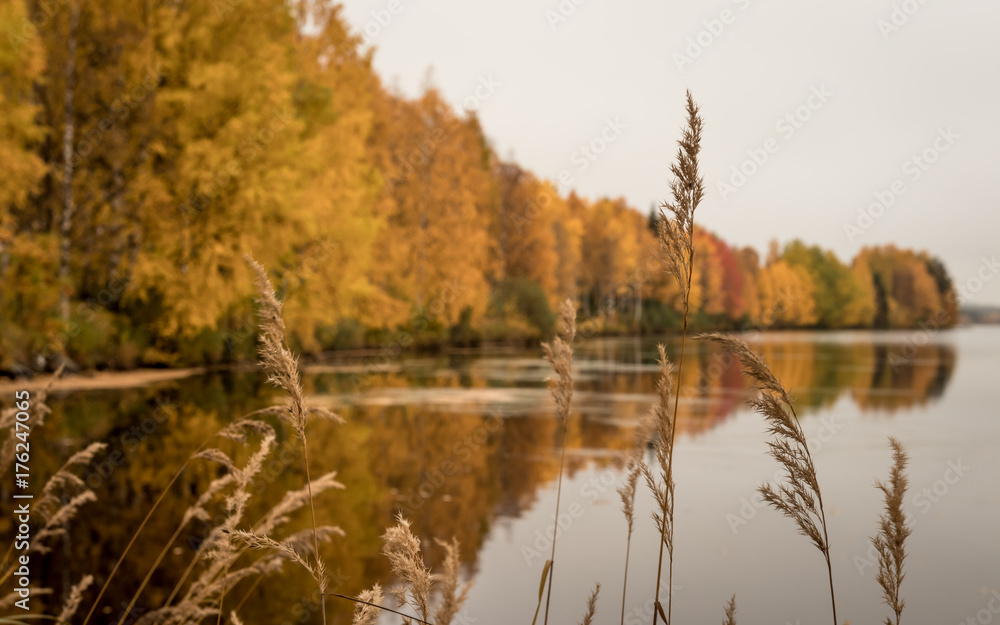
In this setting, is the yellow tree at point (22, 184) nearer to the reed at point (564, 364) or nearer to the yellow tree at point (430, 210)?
the yellow tree at point (430, 210)

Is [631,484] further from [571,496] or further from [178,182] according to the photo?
[178,182]

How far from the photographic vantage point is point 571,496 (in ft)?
30.6

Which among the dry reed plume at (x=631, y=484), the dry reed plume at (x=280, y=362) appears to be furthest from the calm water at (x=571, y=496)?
the dry reed plume at (x=280, y=362)

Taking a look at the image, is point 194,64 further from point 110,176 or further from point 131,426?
point 131,426

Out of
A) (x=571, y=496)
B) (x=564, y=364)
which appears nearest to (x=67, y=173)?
(x=571, y=496)

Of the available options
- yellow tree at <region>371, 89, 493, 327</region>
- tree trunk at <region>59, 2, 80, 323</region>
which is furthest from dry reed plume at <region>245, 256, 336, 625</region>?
yellow tree at <region>371, 89, 493, 327</region>

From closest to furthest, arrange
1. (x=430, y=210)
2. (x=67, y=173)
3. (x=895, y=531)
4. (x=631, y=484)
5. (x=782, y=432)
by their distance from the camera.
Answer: (x=782, y=432) → (x=895, y=531) → (x=631, y=484) → (x=67, y=173) → (x=430, y=210)

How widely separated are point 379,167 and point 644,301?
43.4m

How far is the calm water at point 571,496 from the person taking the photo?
19.8ft

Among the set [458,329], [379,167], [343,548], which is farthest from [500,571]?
[458,329]

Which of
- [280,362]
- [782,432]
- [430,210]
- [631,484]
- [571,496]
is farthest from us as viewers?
[430,210]

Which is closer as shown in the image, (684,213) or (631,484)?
(684,213)

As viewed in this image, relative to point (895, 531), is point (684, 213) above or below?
above

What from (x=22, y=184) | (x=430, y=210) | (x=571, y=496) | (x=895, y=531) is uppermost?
(x=430, y=210)
